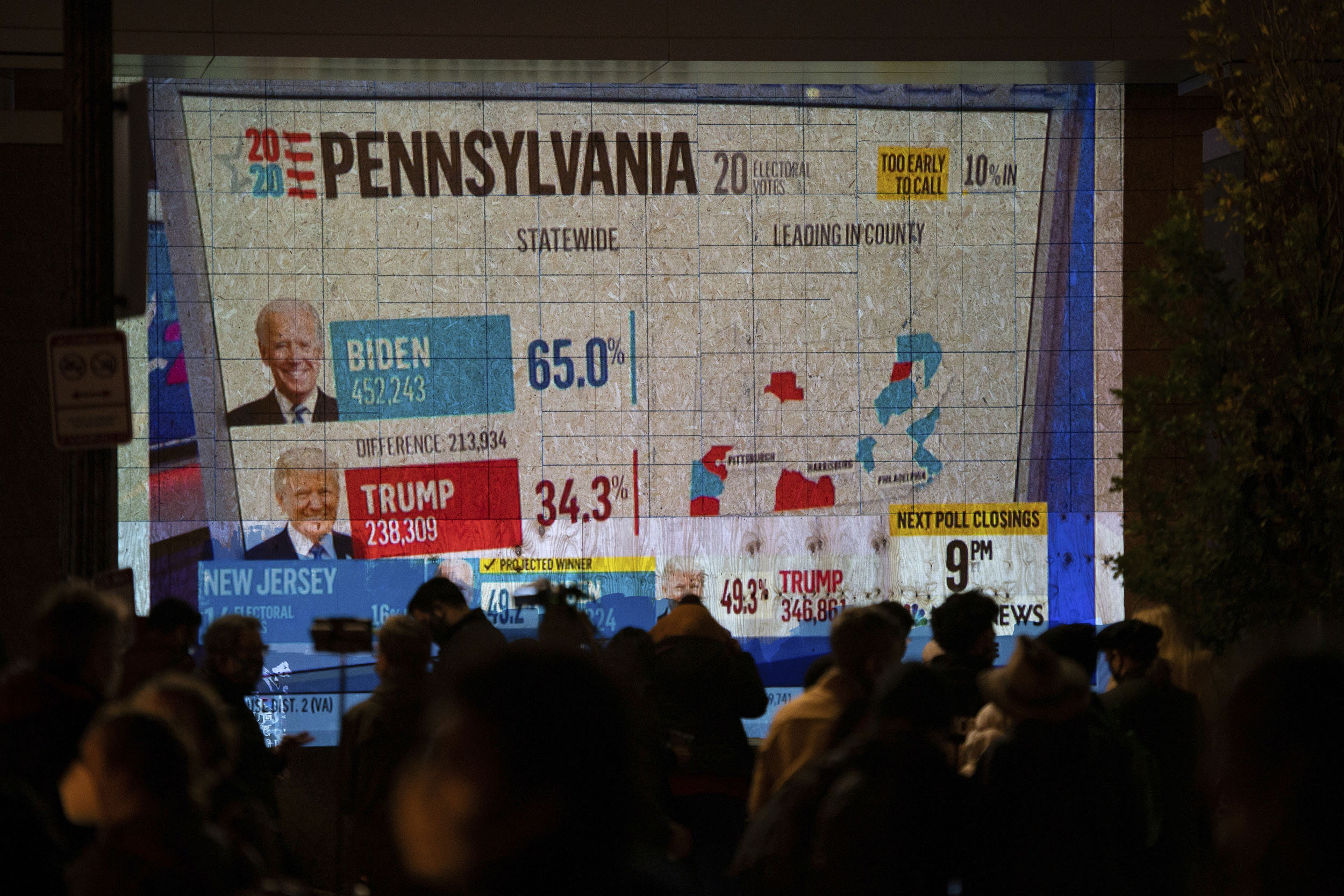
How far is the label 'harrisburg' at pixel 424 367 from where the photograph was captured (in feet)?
27.8

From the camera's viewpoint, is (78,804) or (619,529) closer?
(78,804)

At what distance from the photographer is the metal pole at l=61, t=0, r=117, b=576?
18.0ft

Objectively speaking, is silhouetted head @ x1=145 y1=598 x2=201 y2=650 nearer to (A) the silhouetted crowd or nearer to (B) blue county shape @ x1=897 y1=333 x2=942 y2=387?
(A) the silhouetted crowd

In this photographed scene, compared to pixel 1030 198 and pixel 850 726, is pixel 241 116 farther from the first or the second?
pixel 850 726

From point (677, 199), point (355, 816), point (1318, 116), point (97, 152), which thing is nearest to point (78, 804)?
point (355, 816)

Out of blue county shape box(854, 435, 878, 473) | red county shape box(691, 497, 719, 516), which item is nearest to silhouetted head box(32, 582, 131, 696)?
red county shape box(691, 497, 719, 516)

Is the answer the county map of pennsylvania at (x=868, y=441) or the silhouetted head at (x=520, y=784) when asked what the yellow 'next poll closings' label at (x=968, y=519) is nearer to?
the county map of pennsylvania at (x=868, y=441)

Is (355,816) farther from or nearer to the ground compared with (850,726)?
nearer to the ground

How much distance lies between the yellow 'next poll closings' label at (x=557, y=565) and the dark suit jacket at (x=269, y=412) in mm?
1390

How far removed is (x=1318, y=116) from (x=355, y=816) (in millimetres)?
6291

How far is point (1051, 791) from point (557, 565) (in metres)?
5.37

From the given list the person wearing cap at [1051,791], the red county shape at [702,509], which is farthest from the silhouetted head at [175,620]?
the red county shape at [702,509]

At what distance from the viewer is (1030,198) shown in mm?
8805

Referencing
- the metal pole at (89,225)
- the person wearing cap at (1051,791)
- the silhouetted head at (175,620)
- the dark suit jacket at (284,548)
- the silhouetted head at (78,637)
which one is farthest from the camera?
the dark suit jacket at (284,548)
